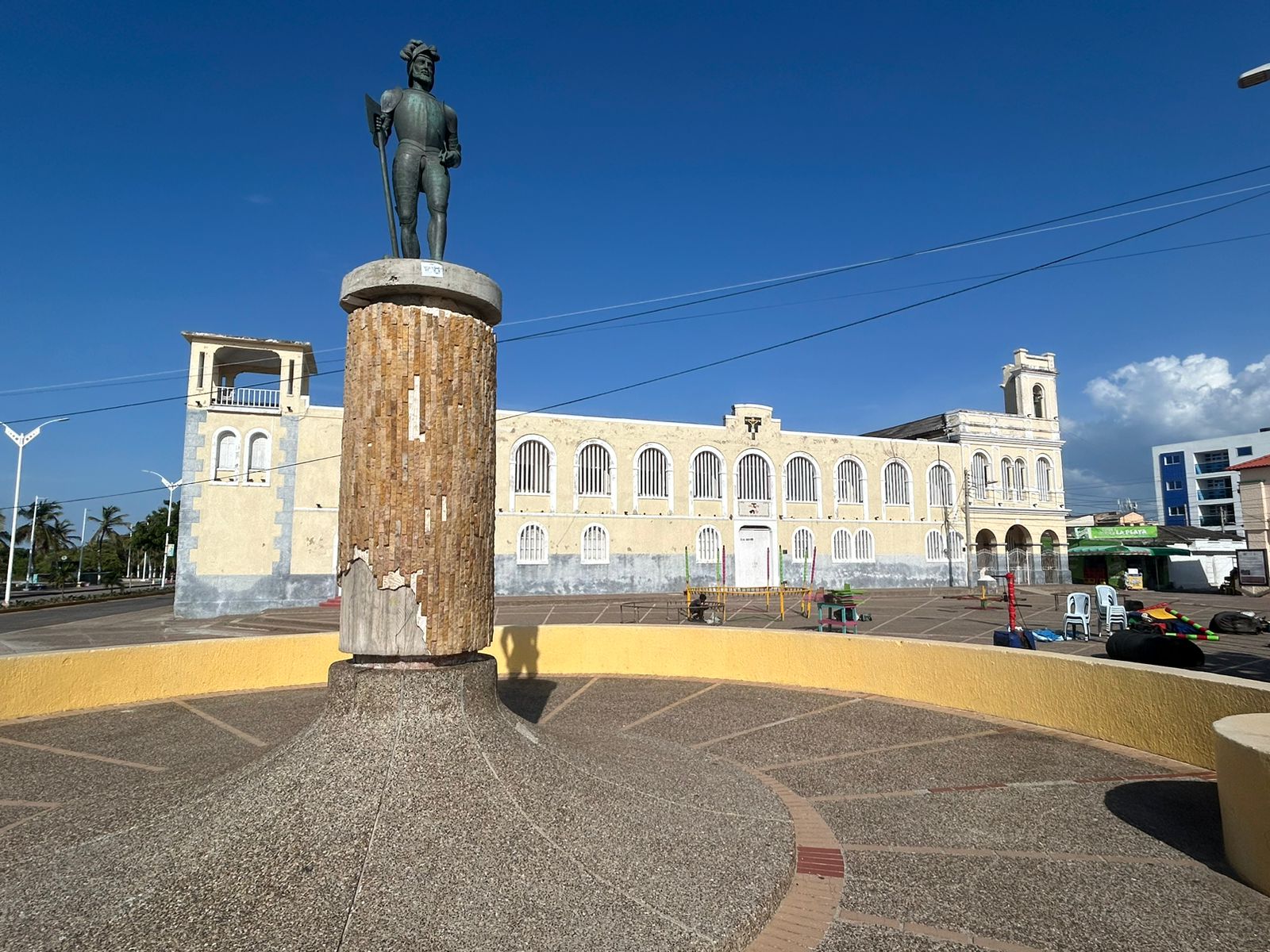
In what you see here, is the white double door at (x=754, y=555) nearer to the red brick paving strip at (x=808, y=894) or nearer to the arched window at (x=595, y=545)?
the arched window at (x=595, y=545)

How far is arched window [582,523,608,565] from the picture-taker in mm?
30531

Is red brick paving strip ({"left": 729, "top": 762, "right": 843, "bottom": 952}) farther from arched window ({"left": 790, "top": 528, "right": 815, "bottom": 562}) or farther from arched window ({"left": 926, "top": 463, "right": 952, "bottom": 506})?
arched window ({"left": 926, "top": 463, "right": 952, "bottom": 506})

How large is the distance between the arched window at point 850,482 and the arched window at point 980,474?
661 centimetres

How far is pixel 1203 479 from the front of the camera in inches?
2699

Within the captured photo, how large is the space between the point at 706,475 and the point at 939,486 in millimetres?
13191

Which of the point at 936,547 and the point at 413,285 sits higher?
the point at 413,285

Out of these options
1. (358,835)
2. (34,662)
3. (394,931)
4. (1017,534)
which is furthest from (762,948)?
(1017,534)

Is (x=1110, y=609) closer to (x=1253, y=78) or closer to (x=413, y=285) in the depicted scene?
(x=1253, y=78)

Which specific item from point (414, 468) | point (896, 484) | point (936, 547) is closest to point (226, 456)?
point (414, 468)

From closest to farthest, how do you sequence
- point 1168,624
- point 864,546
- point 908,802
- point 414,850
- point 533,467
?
point 414,850 < point 908,802 < point 1168,624 < point 533,467 < point 864,546

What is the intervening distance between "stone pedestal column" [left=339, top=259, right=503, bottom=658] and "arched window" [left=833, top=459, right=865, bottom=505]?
32.1m

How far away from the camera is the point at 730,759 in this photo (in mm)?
6227

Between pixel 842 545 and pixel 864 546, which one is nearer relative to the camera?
pixel 842 545

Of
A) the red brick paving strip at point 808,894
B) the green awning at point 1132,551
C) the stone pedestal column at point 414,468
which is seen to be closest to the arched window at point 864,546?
the green awning at point 1132,551
